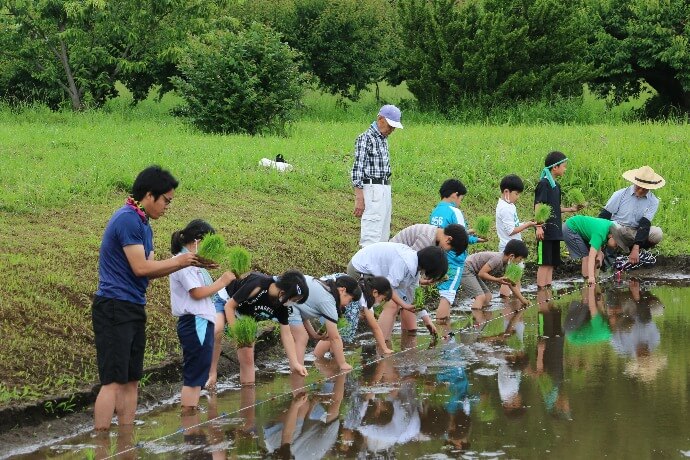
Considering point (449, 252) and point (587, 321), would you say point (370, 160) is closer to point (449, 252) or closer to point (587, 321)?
point (449, 252)

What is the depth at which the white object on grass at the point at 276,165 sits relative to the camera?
51.7ft

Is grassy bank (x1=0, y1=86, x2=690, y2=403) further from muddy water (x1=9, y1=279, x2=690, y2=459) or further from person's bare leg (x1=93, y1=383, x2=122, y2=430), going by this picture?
muddy water (x1=9, y1=279, x2=690, y2=459)

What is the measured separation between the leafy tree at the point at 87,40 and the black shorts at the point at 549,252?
42.5 ft

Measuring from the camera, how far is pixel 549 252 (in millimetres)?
13461

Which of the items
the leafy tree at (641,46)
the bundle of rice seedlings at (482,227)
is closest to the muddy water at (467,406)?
the bundle of rice seedlings at (482,227)

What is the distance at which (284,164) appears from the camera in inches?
626

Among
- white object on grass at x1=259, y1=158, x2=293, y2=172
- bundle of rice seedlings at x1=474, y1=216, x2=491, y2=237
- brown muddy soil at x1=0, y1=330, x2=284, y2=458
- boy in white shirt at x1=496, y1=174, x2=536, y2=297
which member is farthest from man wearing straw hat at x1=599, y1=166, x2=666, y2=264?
brown muddy soil at x1=0, y1=330, x2=284, y2=458

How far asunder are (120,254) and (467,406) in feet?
8.70

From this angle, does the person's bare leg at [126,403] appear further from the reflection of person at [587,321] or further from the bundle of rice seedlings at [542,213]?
the bundle of rice seedlings at [542,213]

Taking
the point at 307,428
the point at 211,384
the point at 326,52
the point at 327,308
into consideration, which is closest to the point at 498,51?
the point at 326,52

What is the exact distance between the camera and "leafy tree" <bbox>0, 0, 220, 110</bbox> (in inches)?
926

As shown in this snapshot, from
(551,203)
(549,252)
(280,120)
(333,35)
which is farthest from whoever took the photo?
(333,35)

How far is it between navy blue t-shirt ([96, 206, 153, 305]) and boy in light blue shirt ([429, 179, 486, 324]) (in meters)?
4.76

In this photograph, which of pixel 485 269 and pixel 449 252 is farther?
pixel 485 269
